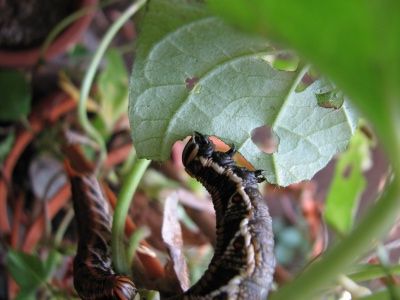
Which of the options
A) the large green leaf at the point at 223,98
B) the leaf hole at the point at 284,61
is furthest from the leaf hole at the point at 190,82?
the leaf hole at the point at 284,61

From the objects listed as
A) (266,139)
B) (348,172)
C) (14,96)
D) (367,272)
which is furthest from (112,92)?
(367,272)

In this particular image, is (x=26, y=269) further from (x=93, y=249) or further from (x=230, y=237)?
(x=230, y=237)

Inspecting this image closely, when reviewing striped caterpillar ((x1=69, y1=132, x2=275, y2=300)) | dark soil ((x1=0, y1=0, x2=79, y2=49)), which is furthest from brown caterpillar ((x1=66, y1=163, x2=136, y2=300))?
dark soil ((x1=0, y1=0, x2=79, y2=49))

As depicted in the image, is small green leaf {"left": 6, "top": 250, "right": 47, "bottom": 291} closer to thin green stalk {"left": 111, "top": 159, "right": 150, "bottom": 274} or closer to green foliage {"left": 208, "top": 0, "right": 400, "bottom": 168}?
thin green stalk {"left": 111, "top": 159, "right": 150, "bottom": 274}

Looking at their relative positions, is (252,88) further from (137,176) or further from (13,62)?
(13,62)

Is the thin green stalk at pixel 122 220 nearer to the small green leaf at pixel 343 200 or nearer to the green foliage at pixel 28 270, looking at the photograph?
the green foliage at pixel 28 270

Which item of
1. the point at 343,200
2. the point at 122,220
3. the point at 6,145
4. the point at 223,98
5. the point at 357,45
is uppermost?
the point at 357,45
